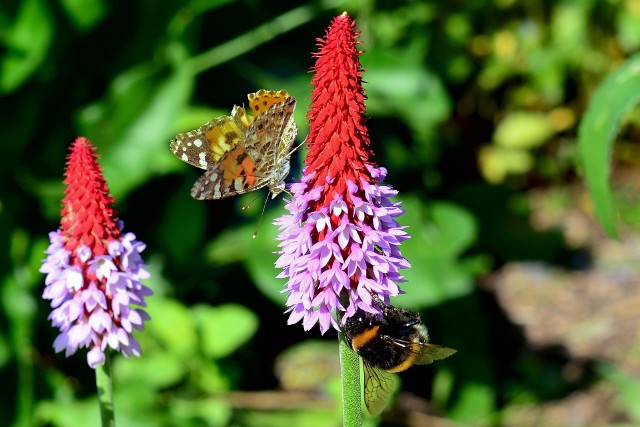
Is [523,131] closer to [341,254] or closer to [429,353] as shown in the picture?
[429,353]

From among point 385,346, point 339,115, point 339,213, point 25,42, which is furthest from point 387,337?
point 25,42

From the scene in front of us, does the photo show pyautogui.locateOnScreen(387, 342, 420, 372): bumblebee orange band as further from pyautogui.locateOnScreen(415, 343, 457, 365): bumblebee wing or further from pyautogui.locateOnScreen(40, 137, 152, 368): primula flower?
pyautogui.locateOnScreen(40, 137, 152, 368): primula flower

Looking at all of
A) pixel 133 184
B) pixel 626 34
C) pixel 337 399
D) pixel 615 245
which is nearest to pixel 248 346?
pixel 337 399

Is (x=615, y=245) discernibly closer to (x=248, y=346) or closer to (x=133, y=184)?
(x=248, y=346)

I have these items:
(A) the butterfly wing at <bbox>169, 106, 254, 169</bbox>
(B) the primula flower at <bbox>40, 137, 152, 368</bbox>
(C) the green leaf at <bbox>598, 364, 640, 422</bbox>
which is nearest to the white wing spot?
(A) the butterfly wing at <bbox>169, 106, 254, 169</bbox>

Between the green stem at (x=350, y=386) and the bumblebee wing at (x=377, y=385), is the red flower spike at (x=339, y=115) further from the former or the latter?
the bumblebee wing at (x=377, y=385)

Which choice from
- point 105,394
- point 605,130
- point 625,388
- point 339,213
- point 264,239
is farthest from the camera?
point 625,388

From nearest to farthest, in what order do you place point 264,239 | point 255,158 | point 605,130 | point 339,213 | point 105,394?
point 339,213, point 105,394, point 255,158, point 605,130, point 264,239
